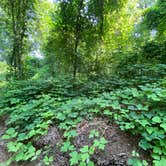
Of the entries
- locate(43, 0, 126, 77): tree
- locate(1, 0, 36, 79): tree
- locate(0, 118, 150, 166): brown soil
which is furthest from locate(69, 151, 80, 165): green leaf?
locate(1, 0, 36, 79): tree

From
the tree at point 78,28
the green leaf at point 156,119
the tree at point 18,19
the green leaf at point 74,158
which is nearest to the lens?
the green leaf at point 74,158

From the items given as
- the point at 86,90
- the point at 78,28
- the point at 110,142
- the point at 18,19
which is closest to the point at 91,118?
the point at 110,142

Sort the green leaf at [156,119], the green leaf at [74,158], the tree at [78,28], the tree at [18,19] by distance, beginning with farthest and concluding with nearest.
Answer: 1. the tree at [78,28]
2. the tree at [18,19]
3. the green leaf at [156,119]
4. the green leaf at [74,158]

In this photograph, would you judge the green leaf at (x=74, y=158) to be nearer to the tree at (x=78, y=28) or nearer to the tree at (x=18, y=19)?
the tree at (x=78, y=28)

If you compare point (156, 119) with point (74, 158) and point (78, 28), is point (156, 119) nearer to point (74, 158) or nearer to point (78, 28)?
point (74, 158)

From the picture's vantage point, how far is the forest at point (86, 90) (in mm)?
1636

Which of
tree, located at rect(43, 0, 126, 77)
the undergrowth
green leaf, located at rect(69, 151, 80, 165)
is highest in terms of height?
tree, located at rect(43, 0, 126, 77)

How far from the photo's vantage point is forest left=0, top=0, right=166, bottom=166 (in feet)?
5.37

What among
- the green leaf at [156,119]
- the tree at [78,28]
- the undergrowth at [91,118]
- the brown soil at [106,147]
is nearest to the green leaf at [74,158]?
the undergrowth at [91,118]

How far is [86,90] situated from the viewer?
10.1 ft

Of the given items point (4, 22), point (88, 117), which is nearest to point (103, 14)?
point (4, 22)

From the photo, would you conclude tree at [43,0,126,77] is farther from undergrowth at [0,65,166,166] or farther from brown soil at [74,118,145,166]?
brown soil at [74,118,145,166]

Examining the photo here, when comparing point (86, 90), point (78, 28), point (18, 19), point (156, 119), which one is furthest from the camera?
point (78, 28)

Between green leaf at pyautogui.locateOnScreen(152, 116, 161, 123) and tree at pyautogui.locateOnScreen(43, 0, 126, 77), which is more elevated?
tree at pyautogui.locateOnScreen(43, 0, 126, 77)
